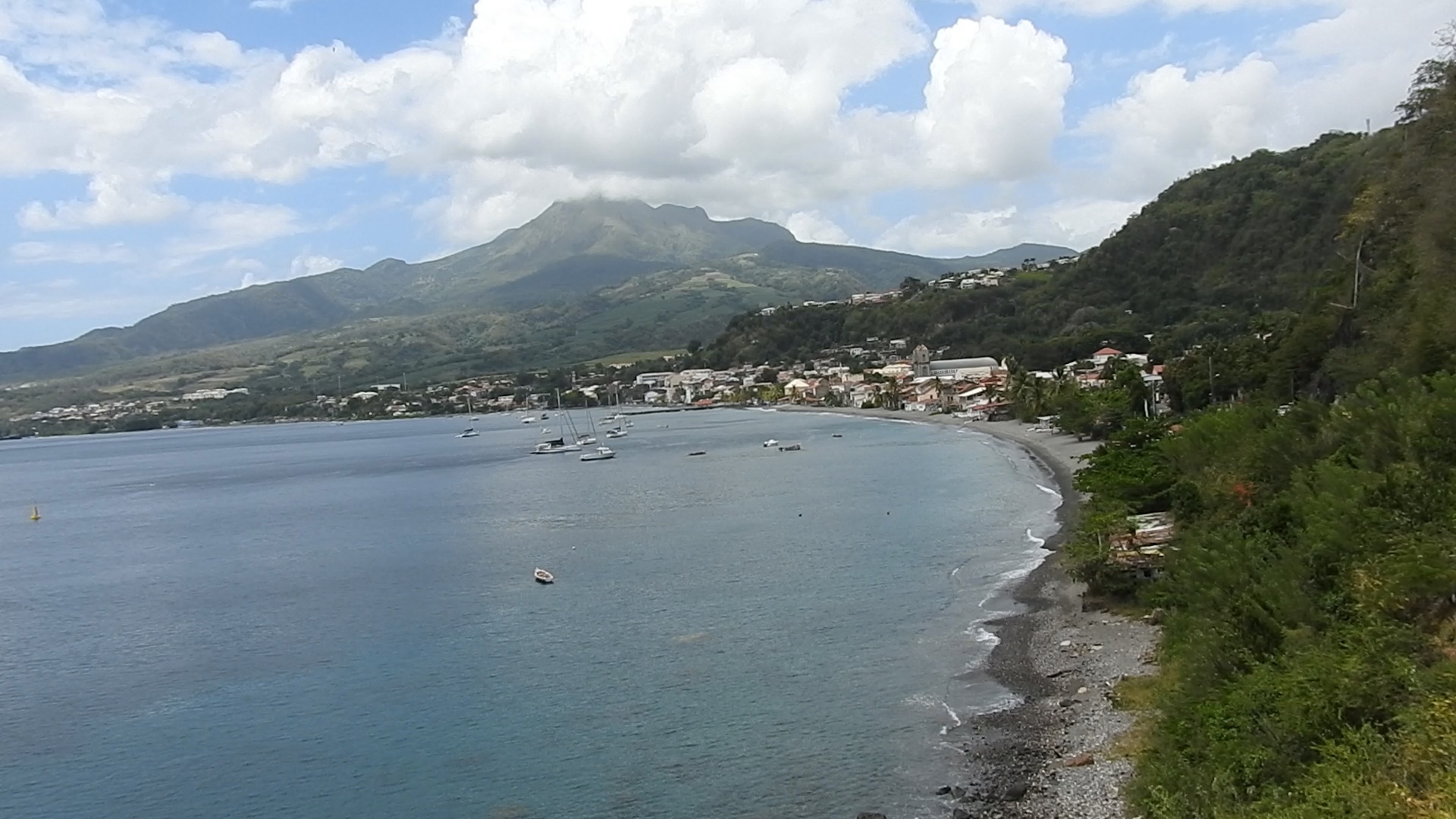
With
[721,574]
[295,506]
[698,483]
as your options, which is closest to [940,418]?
Result: [698,483]

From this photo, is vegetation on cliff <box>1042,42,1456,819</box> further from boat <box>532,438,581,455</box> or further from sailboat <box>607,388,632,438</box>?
sailboat <box>607,388,632,438</box>

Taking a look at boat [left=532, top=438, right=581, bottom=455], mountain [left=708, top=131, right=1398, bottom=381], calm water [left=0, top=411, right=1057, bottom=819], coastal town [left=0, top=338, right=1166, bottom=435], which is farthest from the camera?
coastal town [left=0, top=338, right=1166, bottom=435]

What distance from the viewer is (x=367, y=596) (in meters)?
32.6

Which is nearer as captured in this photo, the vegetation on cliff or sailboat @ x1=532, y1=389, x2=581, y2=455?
the vegetation on cliff

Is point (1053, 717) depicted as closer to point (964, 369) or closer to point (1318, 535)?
point (1318, 535)

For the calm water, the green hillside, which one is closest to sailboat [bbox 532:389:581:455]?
the calm water

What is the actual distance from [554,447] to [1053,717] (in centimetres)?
7168

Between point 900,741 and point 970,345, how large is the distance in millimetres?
106840

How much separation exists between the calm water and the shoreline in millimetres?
646

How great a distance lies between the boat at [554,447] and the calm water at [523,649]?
89.2ft

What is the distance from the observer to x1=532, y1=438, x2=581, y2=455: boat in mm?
84438

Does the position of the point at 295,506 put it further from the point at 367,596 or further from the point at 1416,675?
the point at 1416,675

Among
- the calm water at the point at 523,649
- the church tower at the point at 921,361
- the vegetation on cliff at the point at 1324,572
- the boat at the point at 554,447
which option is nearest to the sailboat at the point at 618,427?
the boat at the point at 554,447

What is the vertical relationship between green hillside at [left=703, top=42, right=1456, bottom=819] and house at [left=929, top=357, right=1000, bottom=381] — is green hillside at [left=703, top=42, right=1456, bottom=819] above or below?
above
